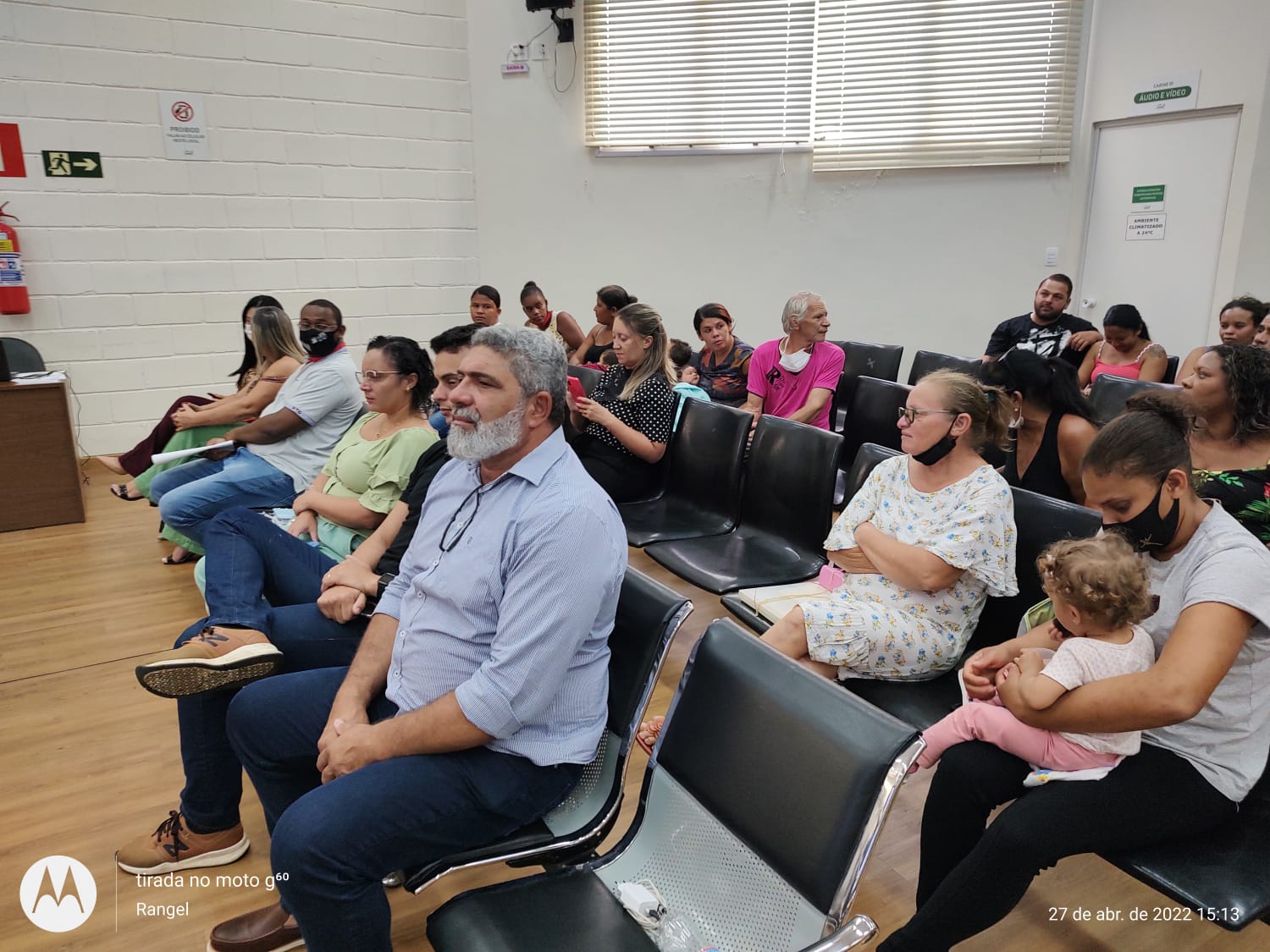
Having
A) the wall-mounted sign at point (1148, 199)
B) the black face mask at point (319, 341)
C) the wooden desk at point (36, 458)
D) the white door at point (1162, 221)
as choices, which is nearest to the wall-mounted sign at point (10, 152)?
the wooden desk at point (36, 458)

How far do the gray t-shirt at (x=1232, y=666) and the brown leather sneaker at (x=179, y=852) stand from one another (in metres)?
2.05

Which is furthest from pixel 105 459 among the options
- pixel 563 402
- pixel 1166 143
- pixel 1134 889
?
pixel 1166 143

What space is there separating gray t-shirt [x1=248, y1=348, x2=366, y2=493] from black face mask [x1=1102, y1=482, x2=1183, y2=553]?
2914 mm

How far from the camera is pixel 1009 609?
216 cm

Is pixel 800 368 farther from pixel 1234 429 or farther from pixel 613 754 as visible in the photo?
pixel 613 754

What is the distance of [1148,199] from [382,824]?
233 inches

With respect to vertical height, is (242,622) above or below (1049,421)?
below

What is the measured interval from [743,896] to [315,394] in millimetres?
2824

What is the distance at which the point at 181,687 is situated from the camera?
72.7 inches

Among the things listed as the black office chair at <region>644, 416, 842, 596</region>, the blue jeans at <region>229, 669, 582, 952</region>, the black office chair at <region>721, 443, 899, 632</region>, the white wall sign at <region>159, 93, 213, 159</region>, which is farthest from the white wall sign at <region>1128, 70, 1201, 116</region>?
the white wall sign at <region>159, 93, 213, 159</region>

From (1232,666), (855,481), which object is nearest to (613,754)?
(1232,666)

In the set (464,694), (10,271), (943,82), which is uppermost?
(943,82)

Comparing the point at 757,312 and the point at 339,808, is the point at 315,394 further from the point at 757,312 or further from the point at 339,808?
the point at 757,312

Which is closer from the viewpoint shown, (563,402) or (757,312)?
(563,402)
